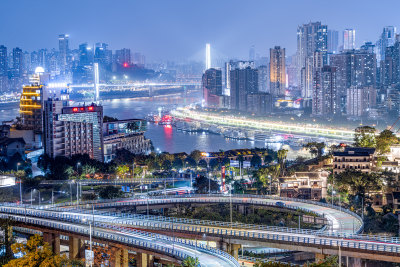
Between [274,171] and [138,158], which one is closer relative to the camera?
[274,171]

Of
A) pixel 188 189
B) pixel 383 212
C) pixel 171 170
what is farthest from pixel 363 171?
pixel 171 170

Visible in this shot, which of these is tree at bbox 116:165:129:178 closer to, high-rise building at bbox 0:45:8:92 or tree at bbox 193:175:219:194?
tree at bbox 193:175:219:194

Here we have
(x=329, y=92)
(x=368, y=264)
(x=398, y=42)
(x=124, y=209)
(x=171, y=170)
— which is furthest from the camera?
(x=398, y=42)

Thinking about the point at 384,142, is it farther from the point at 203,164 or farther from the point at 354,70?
the point at 354,70

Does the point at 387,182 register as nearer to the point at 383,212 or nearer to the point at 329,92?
the point at 383,212

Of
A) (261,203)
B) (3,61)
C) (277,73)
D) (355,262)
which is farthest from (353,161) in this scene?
(3,61)

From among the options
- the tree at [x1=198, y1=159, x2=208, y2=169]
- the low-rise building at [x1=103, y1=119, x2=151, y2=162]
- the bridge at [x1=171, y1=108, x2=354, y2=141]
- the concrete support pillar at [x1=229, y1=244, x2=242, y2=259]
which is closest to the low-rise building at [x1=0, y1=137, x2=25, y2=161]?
the low-rise building at [x1=103, y1=119, x2=151, y2=162]
